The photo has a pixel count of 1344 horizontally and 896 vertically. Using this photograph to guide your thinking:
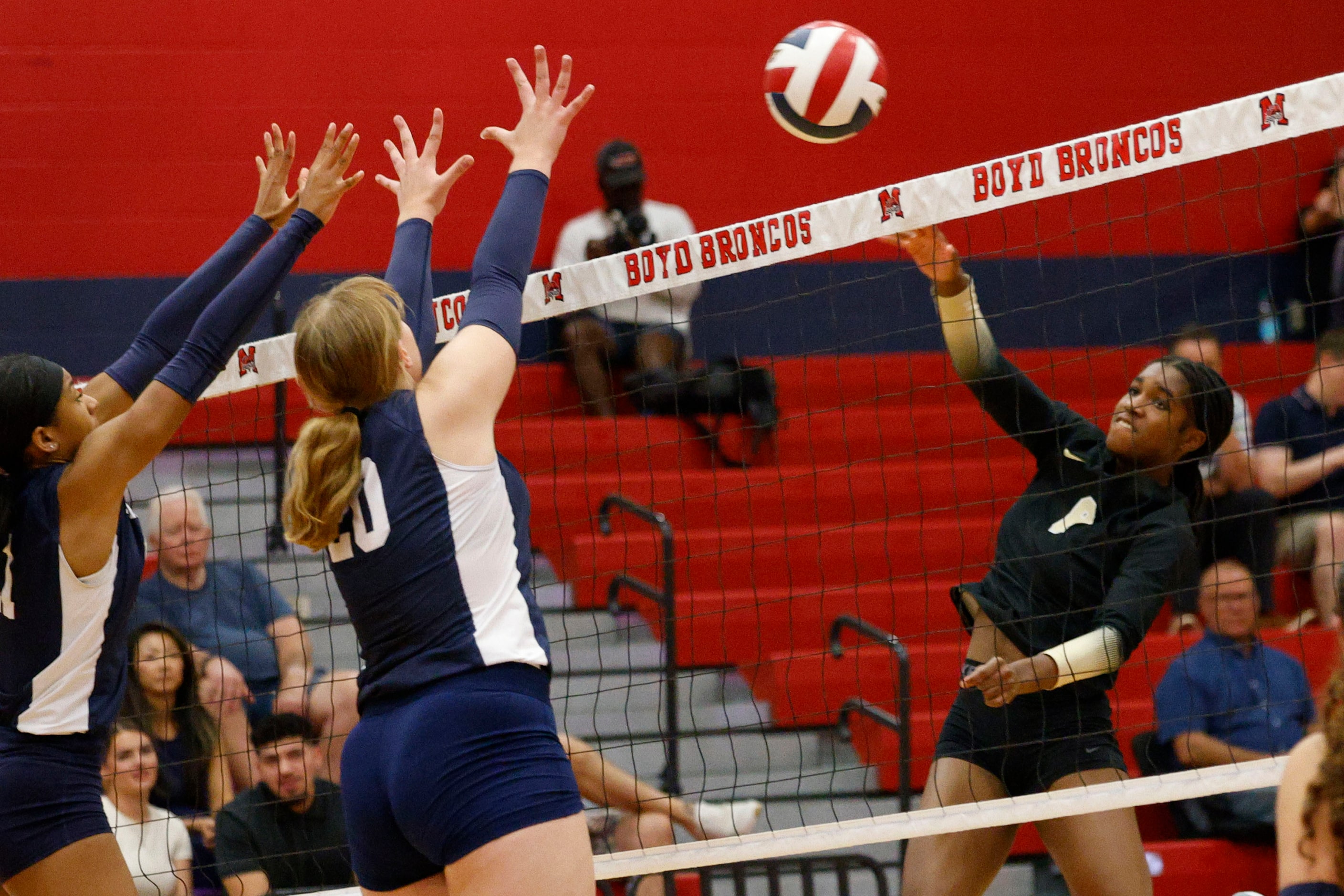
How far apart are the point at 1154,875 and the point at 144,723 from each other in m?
3.86

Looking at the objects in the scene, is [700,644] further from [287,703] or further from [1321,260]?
[1321,260]

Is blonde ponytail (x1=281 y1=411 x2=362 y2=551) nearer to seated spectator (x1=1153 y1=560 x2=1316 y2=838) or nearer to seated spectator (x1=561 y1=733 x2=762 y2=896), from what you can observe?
seated spectator (x1=561 y1=733 x2=762 y2=896)

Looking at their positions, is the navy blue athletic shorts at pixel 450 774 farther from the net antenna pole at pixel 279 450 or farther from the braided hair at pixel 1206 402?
the net antenna pole at pixel 279 450

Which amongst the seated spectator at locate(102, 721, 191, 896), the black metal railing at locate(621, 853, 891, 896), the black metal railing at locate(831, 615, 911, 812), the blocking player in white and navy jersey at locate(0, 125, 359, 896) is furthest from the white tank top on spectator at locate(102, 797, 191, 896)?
the black metal railing at locate(831, 615, 911, 812)

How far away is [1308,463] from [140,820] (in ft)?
18.1

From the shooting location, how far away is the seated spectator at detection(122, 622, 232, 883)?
533 centimetres

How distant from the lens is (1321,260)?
8.92 metres

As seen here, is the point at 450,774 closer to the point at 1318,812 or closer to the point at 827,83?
the point at 1318,812

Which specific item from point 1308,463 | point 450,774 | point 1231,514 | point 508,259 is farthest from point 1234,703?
point 450,774

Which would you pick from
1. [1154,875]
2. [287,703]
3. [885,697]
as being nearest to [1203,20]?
[885,697]


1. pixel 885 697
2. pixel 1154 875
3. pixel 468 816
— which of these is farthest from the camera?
pixel 885 697

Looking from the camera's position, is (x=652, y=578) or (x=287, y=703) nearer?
(x=287, y=703)

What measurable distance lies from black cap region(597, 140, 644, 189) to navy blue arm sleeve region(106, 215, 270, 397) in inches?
163

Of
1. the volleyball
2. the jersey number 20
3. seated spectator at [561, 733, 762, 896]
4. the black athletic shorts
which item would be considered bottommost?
seated spectator at [561, 733, 762, 896]
